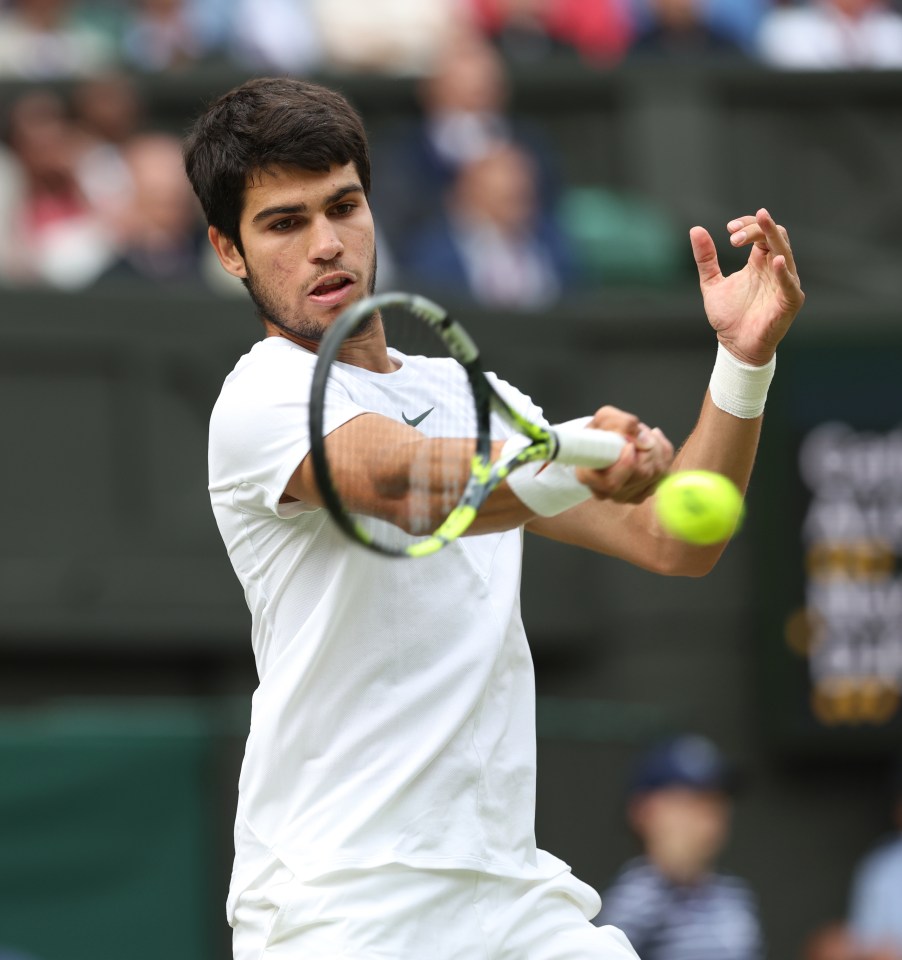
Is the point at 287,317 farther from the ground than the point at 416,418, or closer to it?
farther from the ground

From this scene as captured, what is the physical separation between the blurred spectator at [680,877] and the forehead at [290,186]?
12.7 feet

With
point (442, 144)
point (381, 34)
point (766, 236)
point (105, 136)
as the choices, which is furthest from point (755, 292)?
point (381, 34)

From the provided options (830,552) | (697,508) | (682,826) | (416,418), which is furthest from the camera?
(830,552)

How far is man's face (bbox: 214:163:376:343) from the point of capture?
3.64 m

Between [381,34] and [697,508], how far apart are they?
7021 millimetres

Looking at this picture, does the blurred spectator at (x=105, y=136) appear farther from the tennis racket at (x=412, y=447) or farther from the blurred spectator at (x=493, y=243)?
the tennis racket at (x=412, y=447)

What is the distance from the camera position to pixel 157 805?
305 inches

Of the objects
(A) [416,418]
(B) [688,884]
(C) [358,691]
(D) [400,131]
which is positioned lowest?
(B) [688,884]

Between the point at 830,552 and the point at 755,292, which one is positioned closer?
the point at 755,292

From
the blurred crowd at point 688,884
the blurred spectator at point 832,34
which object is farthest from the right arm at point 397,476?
the blurred spectator at point 832,34

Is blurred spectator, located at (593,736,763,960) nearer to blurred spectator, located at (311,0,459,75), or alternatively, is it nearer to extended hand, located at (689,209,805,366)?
extended hand, located at (689,209,805,366)

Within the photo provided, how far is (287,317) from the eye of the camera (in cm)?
370

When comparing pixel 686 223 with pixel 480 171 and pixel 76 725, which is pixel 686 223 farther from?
pixel 76 725

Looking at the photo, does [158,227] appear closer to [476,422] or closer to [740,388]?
[740,388]
